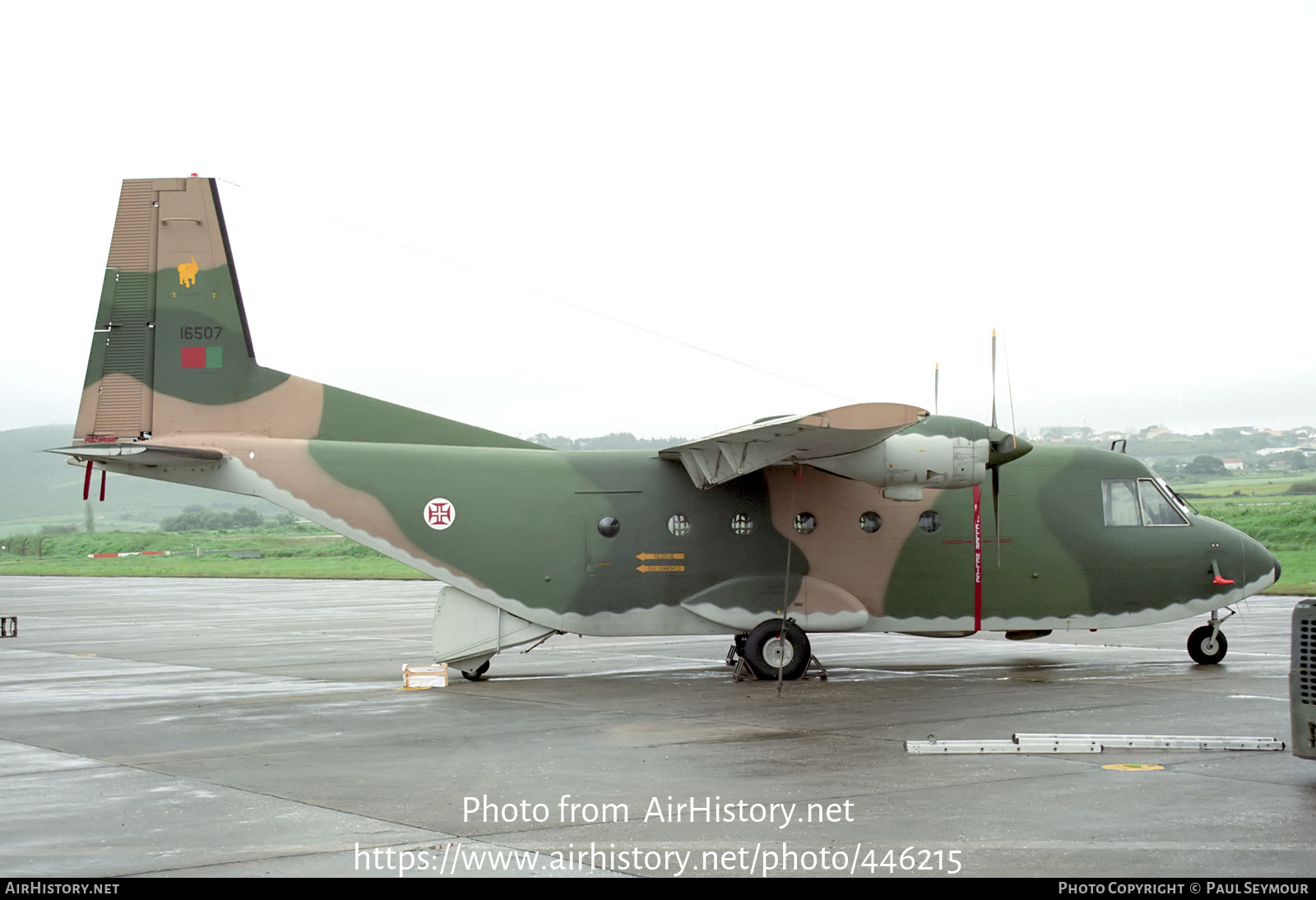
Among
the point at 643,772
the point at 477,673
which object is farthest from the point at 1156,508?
the point at 643,772

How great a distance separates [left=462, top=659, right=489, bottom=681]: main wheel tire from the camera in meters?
16.5

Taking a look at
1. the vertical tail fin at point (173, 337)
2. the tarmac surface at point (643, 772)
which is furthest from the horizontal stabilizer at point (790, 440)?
the vertical tail fin at point (173, 337)

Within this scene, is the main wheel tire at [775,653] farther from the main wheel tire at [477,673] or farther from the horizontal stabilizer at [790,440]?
the main wheel tire at [477,673]

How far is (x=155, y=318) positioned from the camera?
16375mm

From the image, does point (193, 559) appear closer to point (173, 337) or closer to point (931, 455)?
A: point (173, 337)

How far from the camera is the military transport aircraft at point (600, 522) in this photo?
16.1 meters

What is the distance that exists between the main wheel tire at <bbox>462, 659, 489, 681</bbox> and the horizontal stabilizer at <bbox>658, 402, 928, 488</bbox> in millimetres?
3886

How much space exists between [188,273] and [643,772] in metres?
10.8

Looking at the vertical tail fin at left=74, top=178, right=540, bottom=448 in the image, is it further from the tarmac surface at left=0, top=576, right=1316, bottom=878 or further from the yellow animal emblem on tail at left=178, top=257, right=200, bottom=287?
the tarmac surface at left=0, top=576, right=1316, bottom=878

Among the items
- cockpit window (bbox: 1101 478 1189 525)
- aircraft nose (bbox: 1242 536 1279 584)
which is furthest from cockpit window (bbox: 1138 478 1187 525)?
aircraft nose (bbox: 1242 536 1279 584)

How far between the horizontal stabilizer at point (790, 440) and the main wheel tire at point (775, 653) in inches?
88.1

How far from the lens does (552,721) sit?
41.0ft
